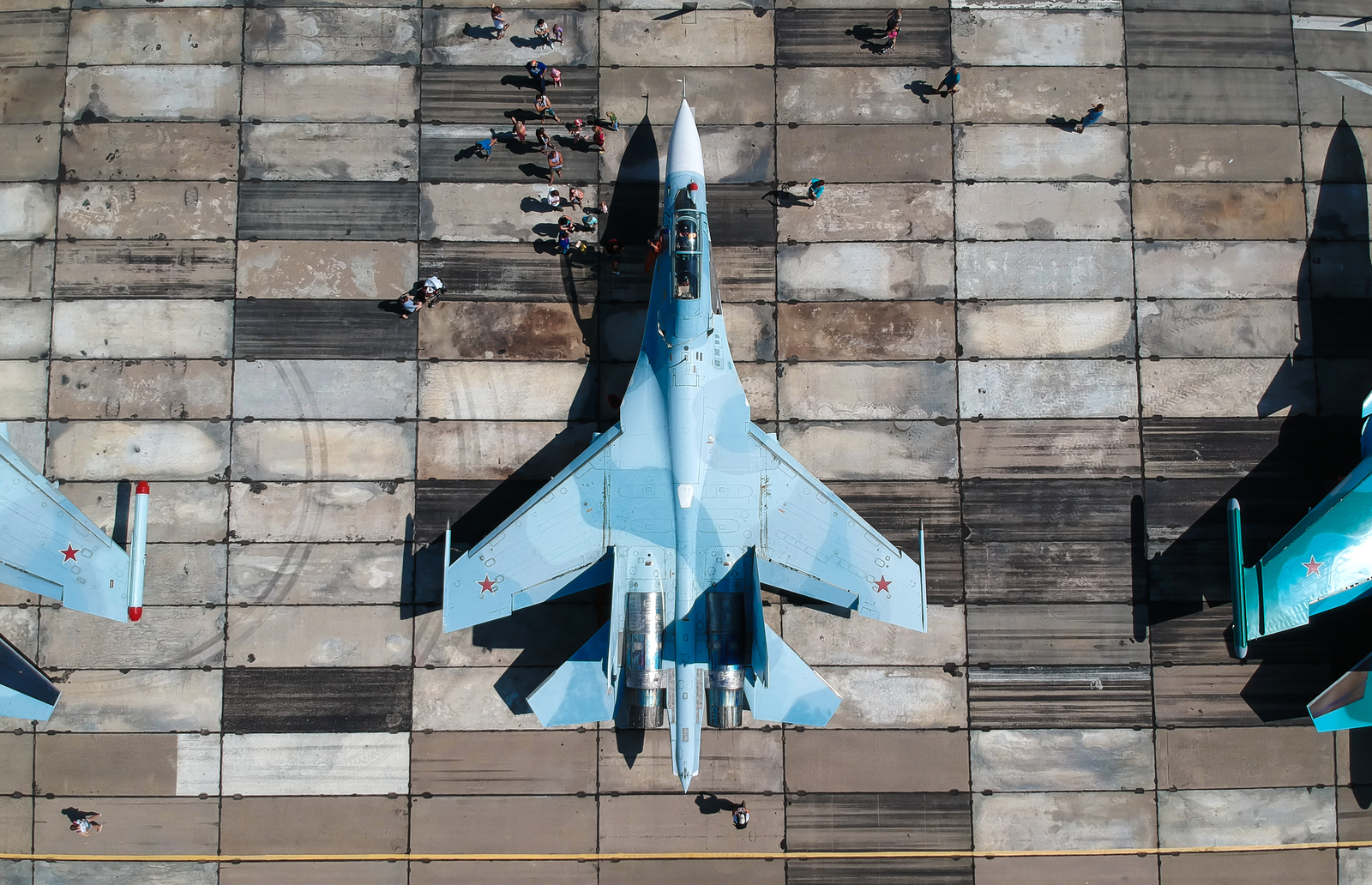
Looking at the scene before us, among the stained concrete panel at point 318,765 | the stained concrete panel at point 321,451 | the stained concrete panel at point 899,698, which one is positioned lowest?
the stained concrete panel at point 318,765

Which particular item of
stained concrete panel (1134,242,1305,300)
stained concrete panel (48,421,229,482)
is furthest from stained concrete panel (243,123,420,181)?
stained concrete panel (1134,242,1305,300)

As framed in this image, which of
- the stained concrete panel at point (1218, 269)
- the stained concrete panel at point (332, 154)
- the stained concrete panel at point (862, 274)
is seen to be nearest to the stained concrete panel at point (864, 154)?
the stained concrete panel at point (862, 274)

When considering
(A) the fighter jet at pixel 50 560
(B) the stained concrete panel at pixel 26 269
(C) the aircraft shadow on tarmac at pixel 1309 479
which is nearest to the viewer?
(A) the fighter jet at pixel 50 560

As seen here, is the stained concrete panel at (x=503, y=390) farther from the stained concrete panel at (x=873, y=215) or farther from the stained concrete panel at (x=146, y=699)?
the stained concrete panel at (x=146, y=699)

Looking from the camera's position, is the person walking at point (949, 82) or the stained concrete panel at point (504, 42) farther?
the stained concrete panel at point (504, 42)

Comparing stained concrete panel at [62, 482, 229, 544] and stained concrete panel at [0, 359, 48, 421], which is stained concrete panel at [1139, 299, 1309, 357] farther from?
stained concrete panel at [0, 359, 48, 421]

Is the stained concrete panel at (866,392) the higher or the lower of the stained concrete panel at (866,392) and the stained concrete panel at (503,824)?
the higher

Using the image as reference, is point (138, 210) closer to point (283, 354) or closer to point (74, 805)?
point (283, 354)

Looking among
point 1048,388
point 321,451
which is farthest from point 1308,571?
point 321,451

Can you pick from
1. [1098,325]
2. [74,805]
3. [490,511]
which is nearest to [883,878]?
[490,511]
